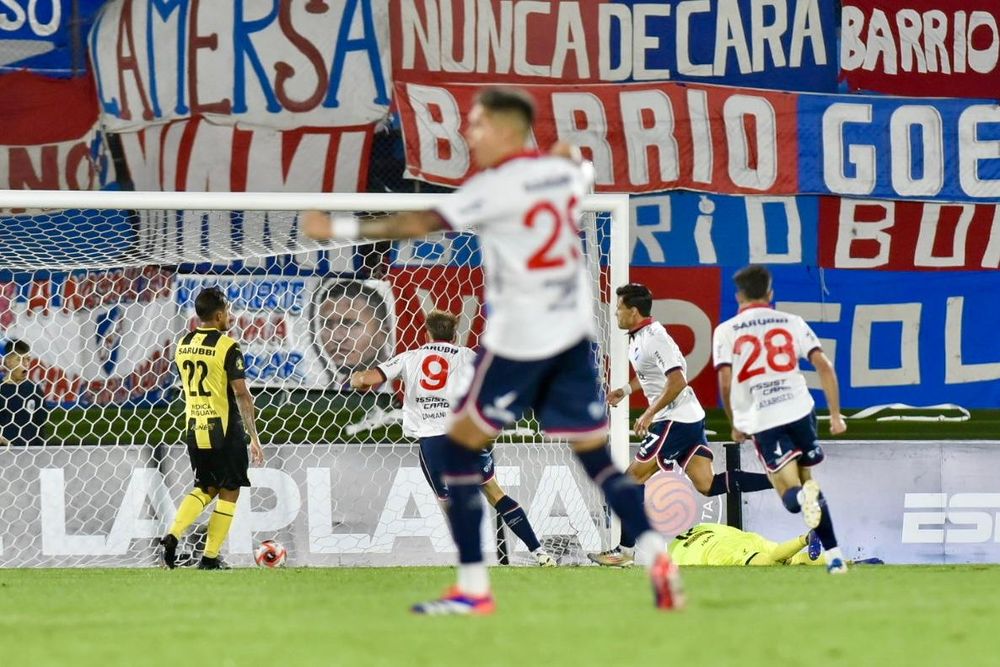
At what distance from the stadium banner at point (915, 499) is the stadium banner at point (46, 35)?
18.9 feet

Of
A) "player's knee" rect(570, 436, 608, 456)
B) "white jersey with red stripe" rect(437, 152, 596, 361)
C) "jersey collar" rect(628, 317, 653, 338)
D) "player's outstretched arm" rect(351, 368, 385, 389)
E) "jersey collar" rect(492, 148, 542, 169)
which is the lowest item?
"player's outstretched arm" rect(351, 368, 385, 389)

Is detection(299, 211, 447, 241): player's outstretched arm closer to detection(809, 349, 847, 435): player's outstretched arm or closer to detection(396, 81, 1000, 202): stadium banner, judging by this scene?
detection(809, 349, 847, 435): player's outstretched arm

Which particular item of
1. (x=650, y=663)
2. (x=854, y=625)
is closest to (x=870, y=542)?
(x=854, y=625)

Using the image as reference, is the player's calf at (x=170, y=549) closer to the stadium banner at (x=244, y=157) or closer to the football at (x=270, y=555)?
the football at (x=270, y=555)

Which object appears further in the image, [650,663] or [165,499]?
[165,499]

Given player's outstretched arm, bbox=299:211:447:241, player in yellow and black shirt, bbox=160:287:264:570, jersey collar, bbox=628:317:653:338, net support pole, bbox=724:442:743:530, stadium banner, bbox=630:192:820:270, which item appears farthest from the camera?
stadium banner, bbox=630:192:820:270

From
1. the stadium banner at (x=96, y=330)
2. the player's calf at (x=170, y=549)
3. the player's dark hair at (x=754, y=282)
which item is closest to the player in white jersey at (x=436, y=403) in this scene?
the player's calf at (x=170, y=549)

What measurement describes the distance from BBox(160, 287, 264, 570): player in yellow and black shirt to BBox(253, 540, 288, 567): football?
1.36 ft

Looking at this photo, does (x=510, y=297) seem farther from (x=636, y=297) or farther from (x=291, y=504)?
(x=291, y=504)

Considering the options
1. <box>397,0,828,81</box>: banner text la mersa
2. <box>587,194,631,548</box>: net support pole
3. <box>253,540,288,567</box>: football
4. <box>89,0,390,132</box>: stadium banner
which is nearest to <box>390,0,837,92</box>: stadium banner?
<box>397,0,828,81</box>: banner text la mersa

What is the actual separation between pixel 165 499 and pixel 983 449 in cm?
578

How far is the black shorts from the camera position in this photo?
28.6 ft

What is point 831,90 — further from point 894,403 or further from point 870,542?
point 870,542

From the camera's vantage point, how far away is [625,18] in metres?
11.5
